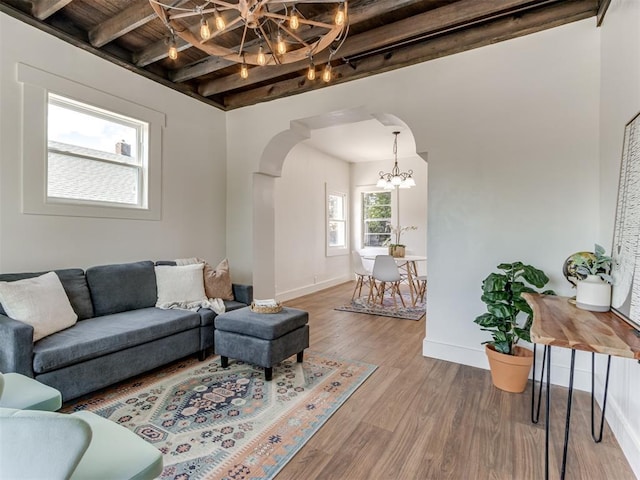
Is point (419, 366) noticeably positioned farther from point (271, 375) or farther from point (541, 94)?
point (541, 94)

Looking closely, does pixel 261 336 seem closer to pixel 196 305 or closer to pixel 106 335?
pixel 196 305

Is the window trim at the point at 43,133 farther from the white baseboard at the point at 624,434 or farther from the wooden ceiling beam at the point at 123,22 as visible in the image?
the white baseboard at the point at 624,434

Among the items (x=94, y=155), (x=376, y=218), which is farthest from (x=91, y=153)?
(x=376, y=218)

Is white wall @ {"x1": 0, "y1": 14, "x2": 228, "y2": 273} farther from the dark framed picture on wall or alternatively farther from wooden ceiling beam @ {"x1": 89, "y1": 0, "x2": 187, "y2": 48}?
the dark framed picture on wall

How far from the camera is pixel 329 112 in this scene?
3604mm

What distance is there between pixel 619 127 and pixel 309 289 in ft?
16.3

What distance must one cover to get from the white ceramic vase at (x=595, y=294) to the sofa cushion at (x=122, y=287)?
3362 millimetres

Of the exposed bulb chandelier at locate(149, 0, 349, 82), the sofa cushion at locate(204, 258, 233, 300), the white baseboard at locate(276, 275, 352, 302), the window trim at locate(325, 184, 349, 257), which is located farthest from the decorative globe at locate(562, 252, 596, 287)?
the window trim at locate(325, 184, 349, 257)

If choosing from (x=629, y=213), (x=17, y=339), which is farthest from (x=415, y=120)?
(x=17, y=339)

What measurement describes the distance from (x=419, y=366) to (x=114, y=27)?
3959 millimetres

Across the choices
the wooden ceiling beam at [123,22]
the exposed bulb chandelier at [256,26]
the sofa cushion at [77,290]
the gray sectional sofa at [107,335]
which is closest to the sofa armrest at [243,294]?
the gray sectional sofa at [107,335]

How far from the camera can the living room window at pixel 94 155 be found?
9.38 feet

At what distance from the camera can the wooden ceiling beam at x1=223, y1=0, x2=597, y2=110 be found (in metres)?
2.49

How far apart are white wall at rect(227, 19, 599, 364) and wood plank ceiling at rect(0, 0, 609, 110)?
113 mm
